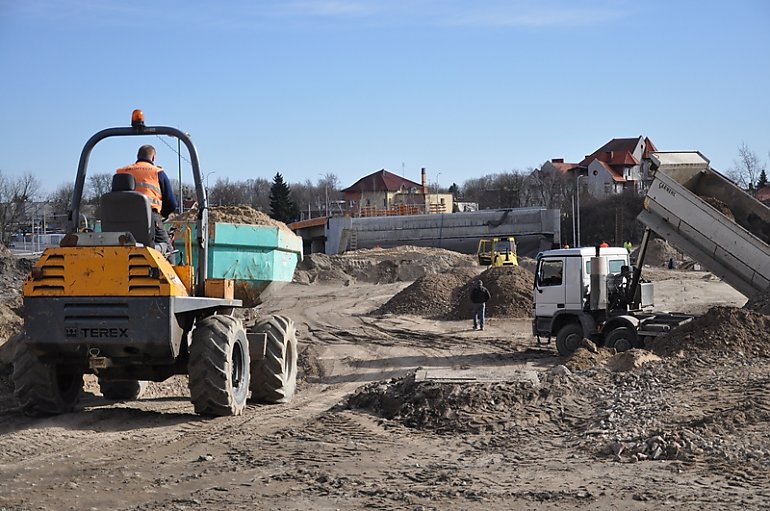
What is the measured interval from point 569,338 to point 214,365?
1135 cm

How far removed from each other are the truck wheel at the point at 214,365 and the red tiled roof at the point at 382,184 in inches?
4173

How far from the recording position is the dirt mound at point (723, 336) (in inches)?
627

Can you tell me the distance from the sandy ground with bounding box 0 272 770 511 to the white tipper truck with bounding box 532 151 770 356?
4232 millimetres

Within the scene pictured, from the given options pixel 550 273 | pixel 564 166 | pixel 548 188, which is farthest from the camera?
pixel 564 166

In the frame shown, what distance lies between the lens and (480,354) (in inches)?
865

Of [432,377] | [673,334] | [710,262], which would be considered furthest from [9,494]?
[710,262]

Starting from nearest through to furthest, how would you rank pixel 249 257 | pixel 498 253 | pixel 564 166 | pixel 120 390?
1. pixel 249 257
2. pixel 120 390
3. pixel 498 253
4. pixel 564 166

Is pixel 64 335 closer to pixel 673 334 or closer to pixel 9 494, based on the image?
pixel 9 494

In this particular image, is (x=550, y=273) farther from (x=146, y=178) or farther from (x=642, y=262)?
(x=146, y=178)

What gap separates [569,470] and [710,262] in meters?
11.6

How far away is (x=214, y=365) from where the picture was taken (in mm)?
10320

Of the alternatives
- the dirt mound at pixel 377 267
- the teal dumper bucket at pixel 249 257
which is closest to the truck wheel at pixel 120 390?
the teal dumper bucket at pixel 249 257

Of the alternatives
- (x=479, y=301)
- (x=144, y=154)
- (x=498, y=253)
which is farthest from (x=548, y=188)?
(x=144, y=154)

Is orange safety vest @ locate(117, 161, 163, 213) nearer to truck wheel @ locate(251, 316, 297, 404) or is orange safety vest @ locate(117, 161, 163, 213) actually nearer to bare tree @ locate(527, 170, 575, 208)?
truck wheel @ locate(251, 316, 297, 404)
